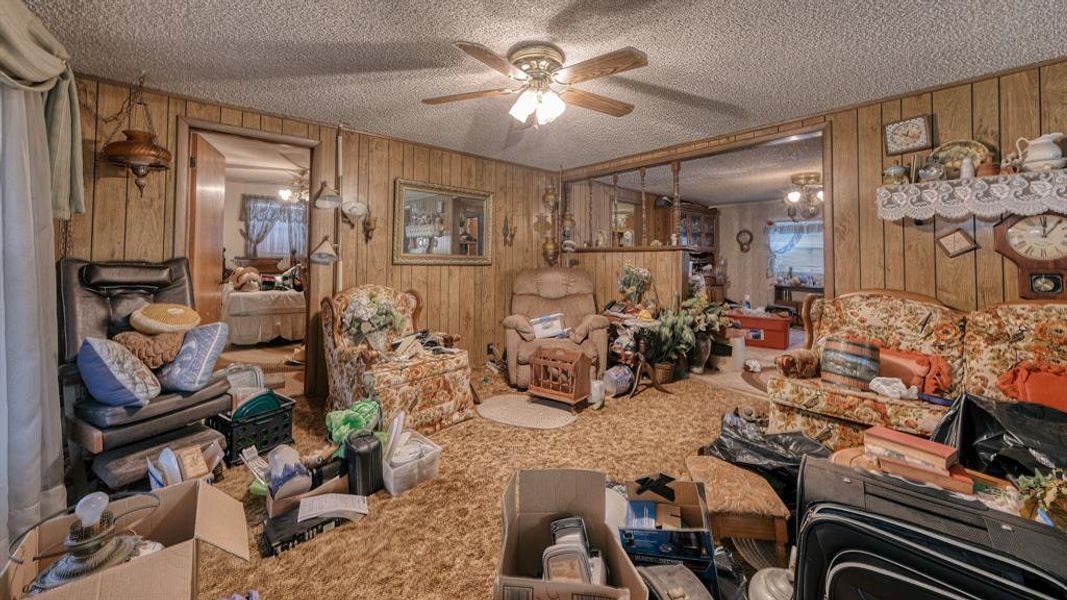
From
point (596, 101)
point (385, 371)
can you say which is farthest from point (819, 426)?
point (385, 371)

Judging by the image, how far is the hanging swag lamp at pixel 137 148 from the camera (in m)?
2.59

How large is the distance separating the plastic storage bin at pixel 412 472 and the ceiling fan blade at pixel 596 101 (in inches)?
84.1

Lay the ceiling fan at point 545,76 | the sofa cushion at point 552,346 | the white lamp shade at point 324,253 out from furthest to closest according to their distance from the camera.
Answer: the sofa cushion at point 552,346 < the white lamp shade at point 324,253 < the ceiling fan at point 545,76

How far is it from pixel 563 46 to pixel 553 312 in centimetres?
267

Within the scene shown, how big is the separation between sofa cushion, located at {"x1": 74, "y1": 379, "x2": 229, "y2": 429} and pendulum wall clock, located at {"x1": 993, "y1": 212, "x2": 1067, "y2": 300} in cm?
481

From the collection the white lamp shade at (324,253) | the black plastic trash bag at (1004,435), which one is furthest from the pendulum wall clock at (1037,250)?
the white lamp shade at (324,253)

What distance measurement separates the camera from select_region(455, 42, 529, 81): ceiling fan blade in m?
1.83

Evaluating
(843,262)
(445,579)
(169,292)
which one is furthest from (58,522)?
(843,262)

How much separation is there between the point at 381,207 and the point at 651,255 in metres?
2.80

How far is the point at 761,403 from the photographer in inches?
140

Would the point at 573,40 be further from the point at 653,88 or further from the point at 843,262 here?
the point at 843,262

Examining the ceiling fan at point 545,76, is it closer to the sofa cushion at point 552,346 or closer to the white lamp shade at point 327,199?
the white lamp shade at point 327,199

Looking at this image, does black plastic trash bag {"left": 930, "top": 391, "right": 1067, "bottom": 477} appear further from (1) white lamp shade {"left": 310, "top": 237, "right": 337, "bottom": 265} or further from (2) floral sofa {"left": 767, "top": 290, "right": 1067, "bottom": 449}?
(1) white lamp shade {"left": 310, "top": 237, "right": 337, "bottom": 265}

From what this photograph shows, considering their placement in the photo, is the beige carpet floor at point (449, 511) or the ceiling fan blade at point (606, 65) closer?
the beige carpet floor at point (449, 511)
